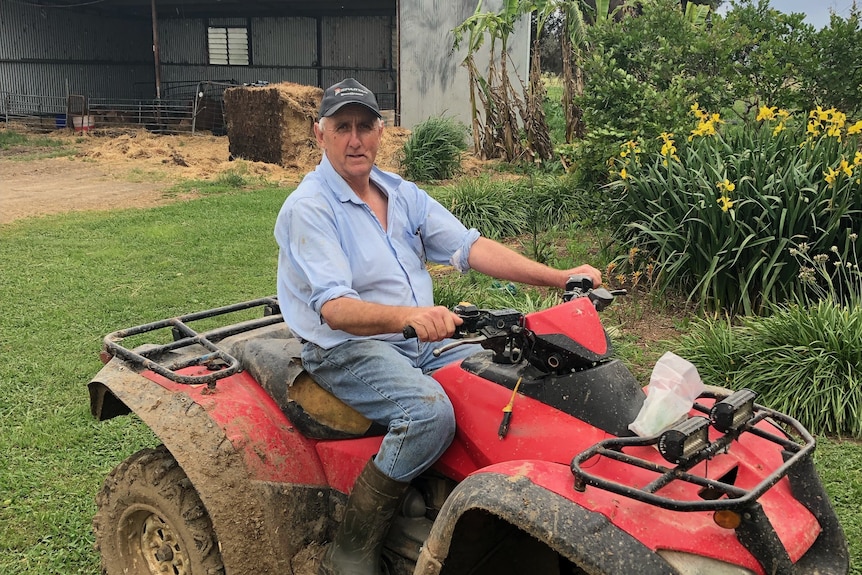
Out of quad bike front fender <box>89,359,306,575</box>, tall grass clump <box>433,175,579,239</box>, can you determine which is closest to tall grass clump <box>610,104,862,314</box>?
tall grass clump <box>433,175,579,239</box>

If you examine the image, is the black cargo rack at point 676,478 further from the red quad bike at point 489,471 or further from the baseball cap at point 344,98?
the baseball cap at point 344,98

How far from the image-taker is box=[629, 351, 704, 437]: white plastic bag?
A: 2.10 metres

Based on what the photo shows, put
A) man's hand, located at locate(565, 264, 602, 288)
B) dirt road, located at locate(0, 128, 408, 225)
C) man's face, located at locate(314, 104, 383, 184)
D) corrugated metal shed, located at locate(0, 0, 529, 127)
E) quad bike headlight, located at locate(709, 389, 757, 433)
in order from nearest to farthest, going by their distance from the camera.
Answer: quad bike headlight, located at locate(709, 389, 757, 433) → man's hand, located at locate(565, 264, 602, 288) → man's face, located at locate(314, 104, 383, 184) → dirt road, located at locate(0, 128, 408, 225) → corrugated metal shed, located at locate(0, 0, 529, 127)

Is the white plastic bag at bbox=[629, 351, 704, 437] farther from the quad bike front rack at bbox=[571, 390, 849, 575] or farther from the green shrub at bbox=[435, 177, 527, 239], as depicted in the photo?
the green shrub at bbox=[435, 177, 527, 239]

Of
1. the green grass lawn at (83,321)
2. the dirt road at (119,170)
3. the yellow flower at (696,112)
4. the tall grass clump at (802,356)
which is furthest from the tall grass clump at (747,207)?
the dirt road at (119,170)

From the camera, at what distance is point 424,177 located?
1278cm

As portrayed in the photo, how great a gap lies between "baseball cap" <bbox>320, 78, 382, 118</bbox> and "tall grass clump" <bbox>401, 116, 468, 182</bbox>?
31.9 ft

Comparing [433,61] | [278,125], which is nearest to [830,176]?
[278,125]

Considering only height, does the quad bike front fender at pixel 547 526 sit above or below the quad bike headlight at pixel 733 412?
below

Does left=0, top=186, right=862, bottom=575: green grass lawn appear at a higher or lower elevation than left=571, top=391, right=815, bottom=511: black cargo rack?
lower

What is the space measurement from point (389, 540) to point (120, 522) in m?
1.11

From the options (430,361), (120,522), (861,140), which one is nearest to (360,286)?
(430,361)

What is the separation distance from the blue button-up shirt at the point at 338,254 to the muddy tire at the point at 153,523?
2.38 ft

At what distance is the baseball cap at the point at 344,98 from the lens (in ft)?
9.51
